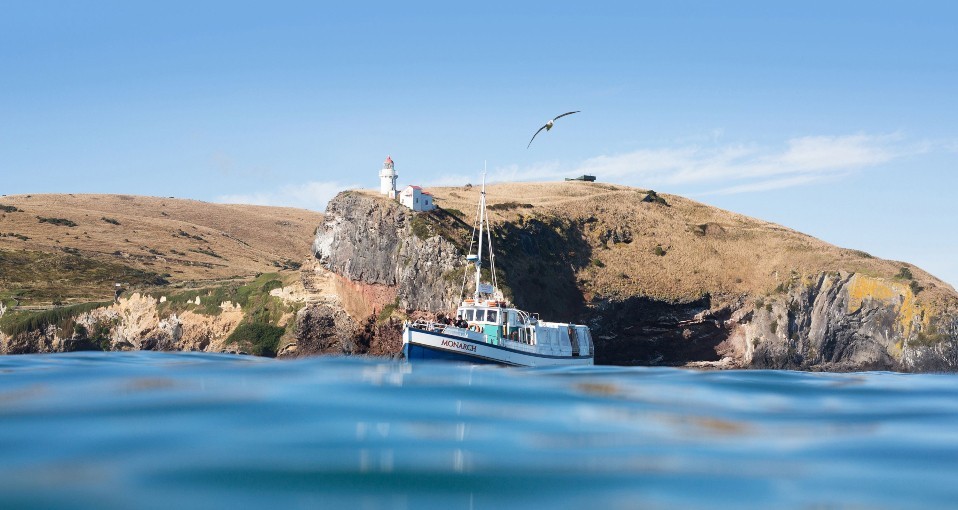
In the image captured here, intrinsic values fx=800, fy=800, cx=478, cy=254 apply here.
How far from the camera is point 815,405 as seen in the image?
20.6 meters

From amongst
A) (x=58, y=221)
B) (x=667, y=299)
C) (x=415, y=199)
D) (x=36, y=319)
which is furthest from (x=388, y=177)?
(x=58, y=221)

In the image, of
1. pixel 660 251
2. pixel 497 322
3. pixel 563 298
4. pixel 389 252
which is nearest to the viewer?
pixel 497 322

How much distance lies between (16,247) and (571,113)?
132887 mm

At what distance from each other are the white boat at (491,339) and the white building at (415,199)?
3686cm

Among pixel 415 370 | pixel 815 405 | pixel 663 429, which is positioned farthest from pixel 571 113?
pixel 663 429

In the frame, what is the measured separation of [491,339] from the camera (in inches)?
2180

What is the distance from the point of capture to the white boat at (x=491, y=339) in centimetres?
5331

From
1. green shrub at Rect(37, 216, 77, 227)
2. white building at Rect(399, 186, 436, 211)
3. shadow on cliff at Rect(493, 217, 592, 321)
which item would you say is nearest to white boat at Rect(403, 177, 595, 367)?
shadow on cliff at Rect(493, 217, 592, 321)

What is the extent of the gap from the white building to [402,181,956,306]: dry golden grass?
19.4ft

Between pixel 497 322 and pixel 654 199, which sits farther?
pixel 654 199

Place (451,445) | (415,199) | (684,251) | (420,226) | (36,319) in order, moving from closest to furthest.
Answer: (451,445) → (420,226) → (415,199) → (36,319) → (684,251)

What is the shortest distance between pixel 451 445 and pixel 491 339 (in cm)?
4032

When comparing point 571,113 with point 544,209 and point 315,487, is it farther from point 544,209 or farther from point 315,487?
point 544,209

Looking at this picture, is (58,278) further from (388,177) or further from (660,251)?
(660,251)
